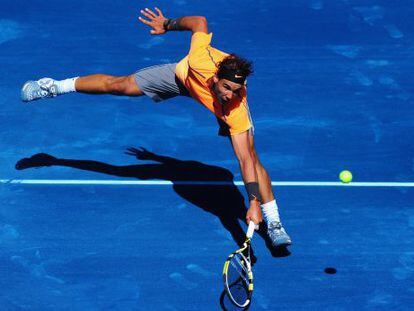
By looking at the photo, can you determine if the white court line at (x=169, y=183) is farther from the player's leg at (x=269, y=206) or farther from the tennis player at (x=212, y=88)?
the player's leg at (x=269, y=206)

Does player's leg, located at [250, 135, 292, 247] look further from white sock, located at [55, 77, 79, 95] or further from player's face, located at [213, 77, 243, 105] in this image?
white sock, located at [55, 77, 79, 95]

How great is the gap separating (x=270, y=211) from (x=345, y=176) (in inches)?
55.1

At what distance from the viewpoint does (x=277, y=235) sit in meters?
9.88

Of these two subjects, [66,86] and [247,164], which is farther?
[66,86]

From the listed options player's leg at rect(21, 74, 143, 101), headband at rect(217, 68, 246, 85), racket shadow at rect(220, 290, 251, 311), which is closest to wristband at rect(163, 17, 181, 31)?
player's leg at rect(21, 74, 143, 101)

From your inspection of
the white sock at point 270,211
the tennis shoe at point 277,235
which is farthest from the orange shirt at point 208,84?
the tennis shoe at point 277,235

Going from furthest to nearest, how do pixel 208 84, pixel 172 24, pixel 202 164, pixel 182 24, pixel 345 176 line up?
pixel 202 164, pixel 345 176, pixel 172 24, pixel 182 24, pixel 208 84

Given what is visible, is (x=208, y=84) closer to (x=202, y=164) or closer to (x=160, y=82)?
(x=160, y=82)

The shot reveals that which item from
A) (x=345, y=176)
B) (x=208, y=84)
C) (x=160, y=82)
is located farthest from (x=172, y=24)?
(x=345, y=176)

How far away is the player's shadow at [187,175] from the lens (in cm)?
1079

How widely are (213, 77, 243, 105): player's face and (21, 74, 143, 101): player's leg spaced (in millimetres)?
1395

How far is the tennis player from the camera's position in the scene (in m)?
9.45

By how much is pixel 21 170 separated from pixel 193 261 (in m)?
2.65

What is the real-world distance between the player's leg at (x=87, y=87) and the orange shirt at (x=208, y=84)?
70cm
